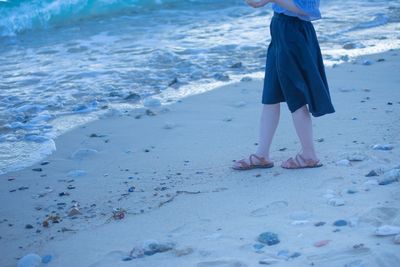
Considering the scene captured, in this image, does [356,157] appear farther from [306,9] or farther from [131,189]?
[131,189]

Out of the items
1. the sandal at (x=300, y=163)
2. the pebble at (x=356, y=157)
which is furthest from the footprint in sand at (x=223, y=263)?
the pebble at (x=356, y=157)

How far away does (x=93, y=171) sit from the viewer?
467 centimetres

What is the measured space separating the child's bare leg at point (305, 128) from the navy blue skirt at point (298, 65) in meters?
0.06

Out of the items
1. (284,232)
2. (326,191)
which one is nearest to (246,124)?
(326,191)

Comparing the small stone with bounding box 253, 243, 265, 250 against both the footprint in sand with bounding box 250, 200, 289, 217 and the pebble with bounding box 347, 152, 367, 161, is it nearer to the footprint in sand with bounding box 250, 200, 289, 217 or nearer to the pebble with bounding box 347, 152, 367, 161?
the footprint in sand with bounding box 250, 200, 289, 217

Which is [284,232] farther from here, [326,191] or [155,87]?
[155,87]

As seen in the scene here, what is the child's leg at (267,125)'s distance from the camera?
14.5 ft

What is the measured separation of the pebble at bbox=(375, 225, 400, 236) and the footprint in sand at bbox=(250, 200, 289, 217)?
0.67 m

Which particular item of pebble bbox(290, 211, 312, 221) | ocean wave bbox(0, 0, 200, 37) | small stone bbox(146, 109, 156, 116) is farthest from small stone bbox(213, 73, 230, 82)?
ocean wave bbox(0, 0, 200, 37)

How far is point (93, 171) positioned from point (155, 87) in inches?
92.4

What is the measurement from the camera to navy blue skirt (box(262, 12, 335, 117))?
163 inches

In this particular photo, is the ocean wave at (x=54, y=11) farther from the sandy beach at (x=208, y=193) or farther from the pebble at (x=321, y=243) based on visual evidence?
the pebble at (x=321, y=243)

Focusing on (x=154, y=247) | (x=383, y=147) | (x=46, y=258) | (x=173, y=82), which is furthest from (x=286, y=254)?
(x=173, y=82)

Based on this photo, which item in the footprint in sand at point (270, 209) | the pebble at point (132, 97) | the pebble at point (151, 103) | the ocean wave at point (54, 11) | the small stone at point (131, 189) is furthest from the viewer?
the ocean wave at point (54, 11)
